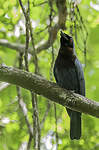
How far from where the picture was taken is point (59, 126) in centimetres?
547

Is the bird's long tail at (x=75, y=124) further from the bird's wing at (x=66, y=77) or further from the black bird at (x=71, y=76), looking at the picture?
the bird's wing at (x=66, y=77)

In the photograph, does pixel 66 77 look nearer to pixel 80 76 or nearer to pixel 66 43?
pixel 80 76

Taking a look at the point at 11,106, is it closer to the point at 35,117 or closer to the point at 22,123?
the point at 22,123

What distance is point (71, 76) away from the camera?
14.5 feet

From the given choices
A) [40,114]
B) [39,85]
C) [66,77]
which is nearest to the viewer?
[39,85]

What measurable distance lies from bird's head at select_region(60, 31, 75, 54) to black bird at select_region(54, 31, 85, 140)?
3 centimetres

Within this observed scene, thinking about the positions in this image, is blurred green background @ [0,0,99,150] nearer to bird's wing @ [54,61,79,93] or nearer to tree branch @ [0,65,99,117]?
bird's wing @ [54,61,79,93]

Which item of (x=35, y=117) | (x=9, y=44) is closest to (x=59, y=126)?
(x=35, y=117)

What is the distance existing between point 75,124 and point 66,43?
4.61ft

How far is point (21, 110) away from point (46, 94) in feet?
5.72

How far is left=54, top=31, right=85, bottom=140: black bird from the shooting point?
436cm

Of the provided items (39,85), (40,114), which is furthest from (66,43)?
(39,85)

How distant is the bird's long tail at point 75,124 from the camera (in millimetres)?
4340

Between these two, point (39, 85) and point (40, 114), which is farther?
point (40, 114)
